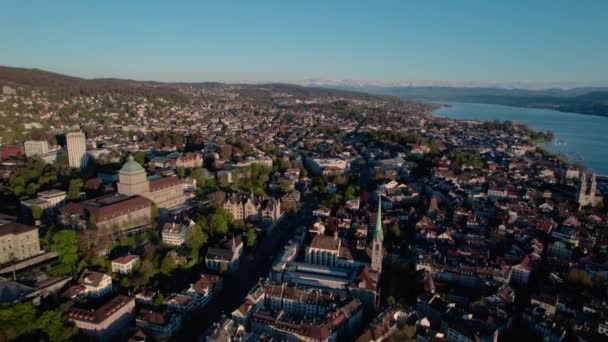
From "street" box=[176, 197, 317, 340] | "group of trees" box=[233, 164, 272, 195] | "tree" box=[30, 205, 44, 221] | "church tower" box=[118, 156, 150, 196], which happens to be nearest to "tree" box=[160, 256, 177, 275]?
"street" box=[176, 197, 317, 340]

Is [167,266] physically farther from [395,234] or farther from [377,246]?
[395,234]

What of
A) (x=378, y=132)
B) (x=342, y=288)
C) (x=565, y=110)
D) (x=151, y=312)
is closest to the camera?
(x=151, y=312)

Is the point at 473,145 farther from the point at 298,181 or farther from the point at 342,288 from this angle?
the point at 342,288

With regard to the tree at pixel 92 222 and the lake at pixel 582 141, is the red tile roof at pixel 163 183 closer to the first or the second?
the tree at pixel 92 222

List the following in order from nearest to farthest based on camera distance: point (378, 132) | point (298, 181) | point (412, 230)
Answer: point (412, 230), point (298, 181), point (378, 132)

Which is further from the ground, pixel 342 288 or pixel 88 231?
pixel 88 231

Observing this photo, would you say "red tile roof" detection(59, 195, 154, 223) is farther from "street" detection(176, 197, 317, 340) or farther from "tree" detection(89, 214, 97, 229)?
"street" detection(176, 197, 317, 340)

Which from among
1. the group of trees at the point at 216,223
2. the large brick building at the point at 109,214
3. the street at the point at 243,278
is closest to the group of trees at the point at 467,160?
the street at the point at 243,278

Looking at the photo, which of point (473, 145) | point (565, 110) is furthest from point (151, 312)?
point (565, 110)
